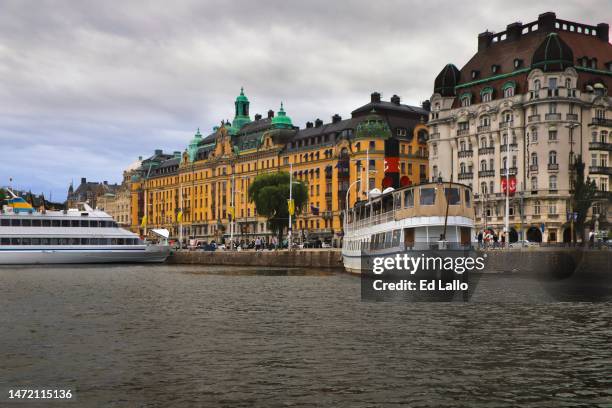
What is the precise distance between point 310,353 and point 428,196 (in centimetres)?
3149

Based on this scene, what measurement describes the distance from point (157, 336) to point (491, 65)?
115188mm

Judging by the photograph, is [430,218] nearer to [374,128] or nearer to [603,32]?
[603,32]

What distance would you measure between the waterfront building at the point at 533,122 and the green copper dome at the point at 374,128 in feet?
54.9

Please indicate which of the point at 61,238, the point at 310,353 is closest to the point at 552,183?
the point at 61,238

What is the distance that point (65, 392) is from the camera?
20.6m

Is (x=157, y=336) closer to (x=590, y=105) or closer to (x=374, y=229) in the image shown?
(x=374, y=229)

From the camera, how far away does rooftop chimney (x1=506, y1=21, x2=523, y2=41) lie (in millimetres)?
135375

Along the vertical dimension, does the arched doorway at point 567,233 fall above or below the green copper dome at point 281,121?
below

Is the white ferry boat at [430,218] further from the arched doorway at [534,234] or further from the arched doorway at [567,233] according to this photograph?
the arched doorway at [534,234]

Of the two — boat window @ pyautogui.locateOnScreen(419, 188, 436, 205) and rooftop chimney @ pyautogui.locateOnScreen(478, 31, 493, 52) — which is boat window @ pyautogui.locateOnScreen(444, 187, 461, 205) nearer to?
boat window @ pyautogui.locateOnScreen(419, 188, 436, 205)

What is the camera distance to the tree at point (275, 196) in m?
138

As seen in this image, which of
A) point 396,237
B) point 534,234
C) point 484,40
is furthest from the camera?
point 484,40

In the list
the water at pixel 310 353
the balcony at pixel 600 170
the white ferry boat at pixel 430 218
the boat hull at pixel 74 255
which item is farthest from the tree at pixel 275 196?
the water at pixel 310 353

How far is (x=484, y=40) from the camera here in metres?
142
